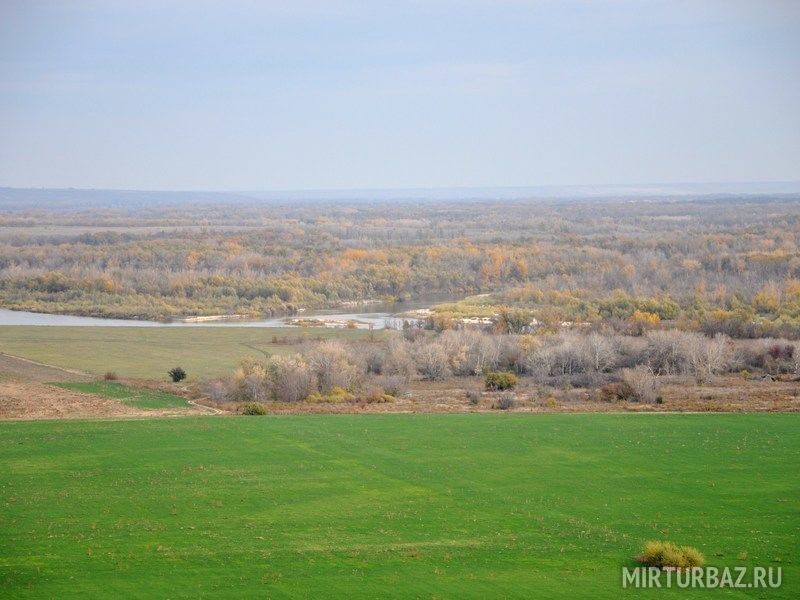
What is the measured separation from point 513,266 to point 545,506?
6775cm

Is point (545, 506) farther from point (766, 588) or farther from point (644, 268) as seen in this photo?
point (644, 268)

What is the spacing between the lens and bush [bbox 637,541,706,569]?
16.9 metres

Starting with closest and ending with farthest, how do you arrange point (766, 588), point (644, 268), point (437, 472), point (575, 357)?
point (766, 588), point (437, 472), point (575, 357), point (644, 268)

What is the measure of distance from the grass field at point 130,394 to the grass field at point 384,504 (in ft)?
14.8

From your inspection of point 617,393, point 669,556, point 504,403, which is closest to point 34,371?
point 504,403

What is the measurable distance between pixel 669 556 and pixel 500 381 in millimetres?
22226

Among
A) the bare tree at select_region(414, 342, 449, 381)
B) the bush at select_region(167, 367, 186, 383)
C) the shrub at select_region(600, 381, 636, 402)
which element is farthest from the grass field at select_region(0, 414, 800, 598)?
the bare tree at select_region(414, 342, 449, 381)

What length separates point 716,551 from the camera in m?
17.7

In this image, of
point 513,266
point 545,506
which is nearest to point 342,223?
point 513,266

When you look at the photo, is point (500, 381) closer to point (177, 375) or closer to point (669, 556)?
point (177, 375)

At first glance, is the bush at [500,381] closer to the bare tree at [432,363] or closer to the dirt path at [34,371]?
the bare tree at [432,363]

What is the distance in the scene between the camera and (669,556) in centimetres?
1694

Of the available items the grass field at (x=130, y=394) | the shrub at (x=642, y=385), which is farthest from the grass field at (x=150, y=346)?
the shrub at (x=642, y=385)

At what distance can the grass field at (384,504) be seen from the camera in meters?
16.7
